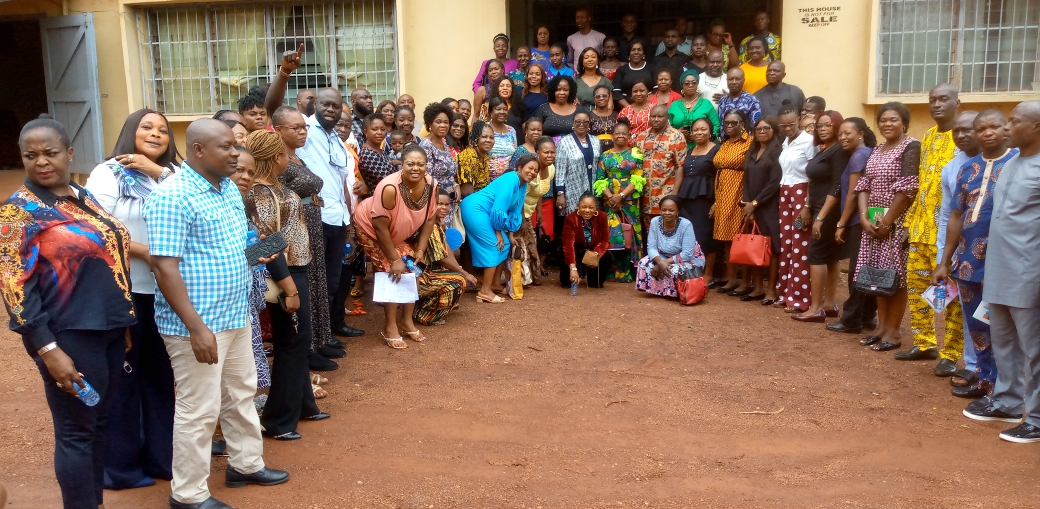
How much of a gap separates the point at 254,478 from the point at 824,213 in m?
4.99

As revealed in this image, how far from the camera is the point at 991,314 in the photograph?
4781mm

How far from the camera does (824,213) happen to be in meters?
6.98

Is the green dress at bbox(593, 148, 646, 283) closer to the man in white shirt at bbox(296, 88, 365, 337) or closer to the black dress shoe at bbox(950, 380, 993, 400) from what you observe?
the man in white shirt at bbox(296, 88, 365, 337)

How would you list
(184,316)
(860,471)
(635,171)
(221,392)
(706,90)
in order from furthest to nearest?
(706,90) → (635,171) → (860,471) → (221,392) → (184,316)

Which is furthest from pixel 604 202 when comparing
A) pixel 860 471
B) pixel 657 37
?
pixel 860 471

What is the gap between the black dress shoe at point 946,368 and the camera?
561 cm

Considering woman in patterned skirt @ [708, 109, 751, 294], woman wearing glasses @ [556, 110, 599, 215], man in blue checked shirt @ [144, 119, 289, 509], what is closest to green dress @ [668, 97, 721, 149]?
woman in patterned skirt @ [708, 109, 751, 294]

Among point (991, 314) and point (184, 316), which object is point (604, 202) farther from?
point (184, 316)

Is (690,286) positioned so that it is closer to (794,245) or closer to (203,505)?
(794,245)

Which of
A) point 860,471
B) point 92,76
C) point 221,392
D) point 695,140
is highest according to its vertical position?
point 92,76

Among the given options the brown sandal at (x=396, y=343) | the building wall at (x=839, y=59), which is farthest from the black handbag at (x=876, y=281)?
the building wall at (x=839, y=59)

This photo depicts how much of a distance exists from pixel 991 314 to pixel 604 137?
483cm

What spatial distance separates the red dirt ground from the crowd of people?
252mm

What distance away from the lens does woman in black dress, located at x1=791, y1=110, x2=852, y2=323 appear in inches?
275
